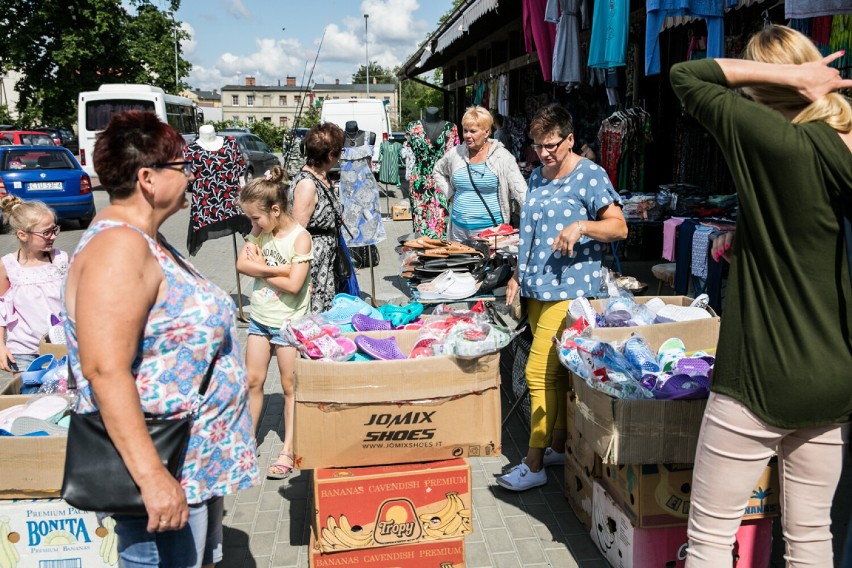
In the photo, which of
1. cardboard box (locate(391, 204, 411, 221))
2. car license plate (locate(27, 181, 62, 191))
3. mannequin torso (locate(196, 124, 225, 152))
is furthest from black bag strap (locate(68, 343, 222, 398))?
car license plate (locate(27, 181, 62, 191))

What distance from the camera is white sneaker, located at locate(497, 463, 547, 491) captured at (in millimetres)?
3887

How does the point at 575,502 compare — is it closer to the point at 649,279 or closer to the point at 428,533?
the point at 428,533

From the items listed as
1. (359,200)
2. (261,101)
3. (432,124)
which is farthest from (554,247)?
(261,101)

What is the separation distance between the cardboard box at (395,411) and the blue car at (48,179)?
12921 millimetres

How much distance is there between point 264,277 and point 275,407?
1585mm

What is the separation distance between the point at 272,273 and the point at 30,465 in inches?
61.4

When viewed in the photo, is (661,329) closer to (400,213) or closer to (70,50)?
(400,213)

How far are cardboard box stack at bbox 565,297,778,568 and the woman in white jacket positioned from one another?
241 centimetres

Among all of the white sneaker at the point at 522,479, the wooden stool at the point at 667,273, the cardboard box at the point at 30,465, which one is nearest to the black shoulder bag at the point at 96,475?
the cardboard box at the point at 30,465

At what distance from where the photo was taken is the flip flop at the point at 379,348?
313cm

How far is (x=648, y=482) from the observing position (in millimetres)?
2912

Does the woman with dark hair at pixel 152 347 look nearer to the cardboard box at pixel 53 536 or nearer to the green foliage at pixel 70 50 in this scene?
the cardboard box at pixel 53 536

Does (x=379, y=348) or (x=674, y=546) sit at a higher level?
(x=379, y=348)

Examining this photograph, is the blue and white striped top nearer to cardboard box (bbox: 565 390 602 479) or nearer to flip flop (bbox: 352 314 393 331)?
cardboard box (bbox: 565 390 602 479)
